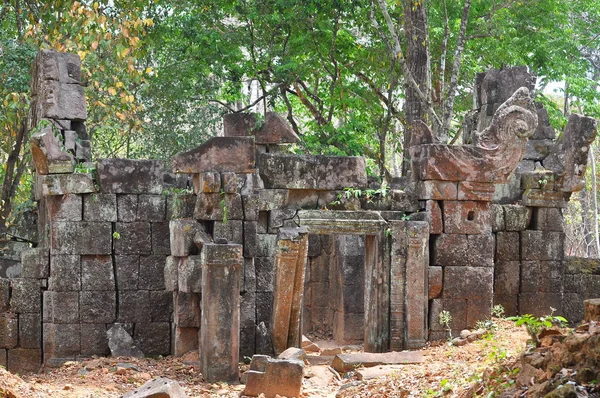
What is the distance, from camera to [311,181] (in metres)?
13.4

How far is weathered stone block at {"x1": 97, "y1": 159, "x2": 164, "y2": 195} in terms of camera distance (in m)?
13.4

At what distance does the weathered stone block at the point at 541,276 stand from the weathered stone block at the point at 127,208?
5.96 metres

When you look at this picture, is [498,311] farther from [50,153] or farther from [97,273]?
[50,153]

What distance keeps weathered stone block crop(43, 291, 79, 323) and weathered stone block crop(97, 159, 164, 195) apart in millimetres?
1608

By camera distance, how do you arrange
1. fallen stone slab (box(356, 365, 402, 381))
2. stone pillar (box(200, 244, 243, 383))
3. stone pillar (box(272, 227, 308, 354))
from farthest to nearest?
1. stone pillar (box(272, 227, 308, 354))
2. stone pillar (box(200, 244, 243, 383))
3. fallen stone slab (box(356, 365, 402, 381))

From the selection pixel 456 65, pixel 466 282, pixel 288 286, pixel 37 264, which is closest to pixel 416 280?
pixel 466 282

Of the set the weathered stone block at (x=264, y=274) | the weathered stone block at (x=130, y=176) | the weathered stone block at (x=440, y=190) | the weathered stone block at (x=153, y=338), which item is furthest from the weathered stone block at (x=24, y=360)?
the weathered stone block at (x=440, y=190)

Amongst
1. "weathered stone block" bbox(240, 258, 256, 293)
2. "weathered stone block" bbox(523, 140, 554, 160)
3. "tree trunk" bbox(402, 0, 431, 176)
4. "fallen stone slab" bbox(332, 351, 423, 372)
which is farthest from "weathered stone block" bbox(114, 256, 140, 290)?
"tree trunk" bbox(402, 0, 431, 176)

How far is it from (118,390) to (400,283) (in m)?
4.28

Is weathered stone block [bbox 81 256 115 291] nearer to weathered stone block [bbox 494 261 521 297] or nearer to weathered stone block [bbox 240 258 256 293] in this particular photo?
weathered stone block [bbox 240 258 256 293]

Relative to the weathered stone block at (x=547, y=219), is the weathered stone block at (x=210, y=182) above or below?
above

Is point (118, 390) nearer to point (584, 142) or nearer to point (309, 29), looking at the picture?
point (584, 142)

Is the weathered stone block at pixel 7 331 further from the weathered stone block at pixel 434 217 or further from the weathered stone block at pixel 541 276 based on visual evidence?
the weathered stone block at pixel 541 276

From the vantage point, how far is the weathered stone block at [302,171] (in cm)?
1333
